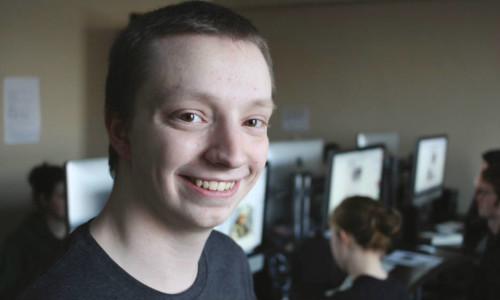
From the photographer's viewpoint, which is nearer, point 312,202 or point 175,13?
point 175,13

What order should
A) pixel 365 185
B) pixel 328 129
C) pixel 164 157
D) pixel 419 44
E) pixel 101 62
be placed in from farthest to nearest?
pixel 328 129 → pixel 419 44 → pixel 101 62 → pixel 365 185 → pixel 164 157

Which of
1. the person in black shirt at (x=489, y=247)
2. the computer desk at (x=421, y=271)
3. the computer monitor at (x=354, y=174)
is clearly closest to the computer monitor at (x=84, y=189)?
the computer monitor at (x=354, y=174)

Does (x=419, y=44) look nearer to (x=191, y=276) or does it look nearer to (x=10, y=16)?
(x=10, y=16)

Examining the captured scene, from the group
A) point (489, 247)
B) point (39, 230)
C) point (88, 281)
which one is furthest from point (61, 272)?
point (489, 247)

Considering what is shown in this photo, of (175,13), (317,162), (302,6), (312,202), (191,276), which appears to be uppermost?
(302,6)

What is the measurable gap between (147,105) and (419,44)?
4.19 metres

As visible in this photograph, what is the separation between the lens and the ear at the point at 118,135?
73cm

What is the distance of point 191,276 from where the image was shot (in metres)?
0.81

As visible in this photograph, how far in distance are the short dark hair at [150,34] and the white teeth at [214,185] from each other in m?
0.15

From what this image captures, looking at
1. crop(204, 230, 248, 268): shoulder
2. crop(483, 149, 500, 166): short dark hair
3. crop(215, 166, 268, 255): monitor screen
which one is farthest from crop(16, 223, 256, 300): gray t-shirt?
crop(483, 149, 500, 166): short dark hair

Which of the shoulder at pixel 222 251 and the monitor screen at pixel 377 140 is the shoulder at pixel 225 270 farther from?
the monitor screen at pixel 377 140

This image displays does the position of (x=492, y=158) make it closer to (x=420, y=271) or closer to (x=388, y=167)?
(x=388, y=167)

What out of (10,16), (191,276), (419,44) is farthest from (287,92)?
(191,276)

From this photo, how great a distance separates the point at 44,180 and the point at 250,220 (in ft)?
3.84
